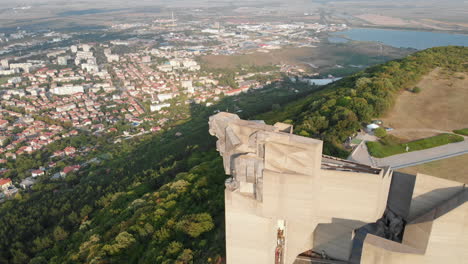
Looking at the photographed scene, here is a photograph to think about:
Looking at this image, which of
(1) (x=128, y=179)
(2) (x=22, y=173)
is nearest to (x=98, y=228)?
(1) (x=128, y=179)

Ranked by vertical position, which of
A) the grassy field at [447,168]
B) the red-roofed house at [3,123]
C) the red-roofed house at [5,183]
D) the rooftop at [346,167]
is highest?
the rooftop at [346,167]

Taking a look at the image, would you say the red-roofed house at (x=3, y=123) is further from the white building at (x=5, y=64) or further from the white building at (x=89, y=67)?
the white building at (x=5, y=64)

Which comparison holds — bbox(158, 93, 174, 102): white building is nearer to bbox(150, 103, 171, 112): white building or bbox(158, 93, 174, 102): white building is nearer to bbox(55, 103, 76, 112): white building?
bbox(150, 103, 171, 112): white building

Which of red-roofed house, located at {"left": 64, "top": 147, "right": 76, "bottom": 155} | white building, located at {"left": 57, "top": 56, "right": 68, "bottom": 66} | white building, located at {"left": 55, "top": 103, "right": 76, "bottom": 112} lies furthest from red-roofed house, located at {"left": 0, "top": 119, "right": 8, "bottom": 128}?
white building, located at {"left": 57, "top": 56, "right": 68, "bottom": 66}

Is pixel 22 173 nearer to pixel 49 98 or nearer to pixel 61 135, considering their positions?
pixel 61 135

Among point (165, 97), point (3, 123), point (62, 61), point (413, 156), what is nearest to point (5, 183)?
point (3, 123)

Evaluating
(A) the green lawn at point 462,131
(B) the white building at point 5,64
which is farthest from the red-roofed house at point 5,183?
(B) the white building at point 5,64
